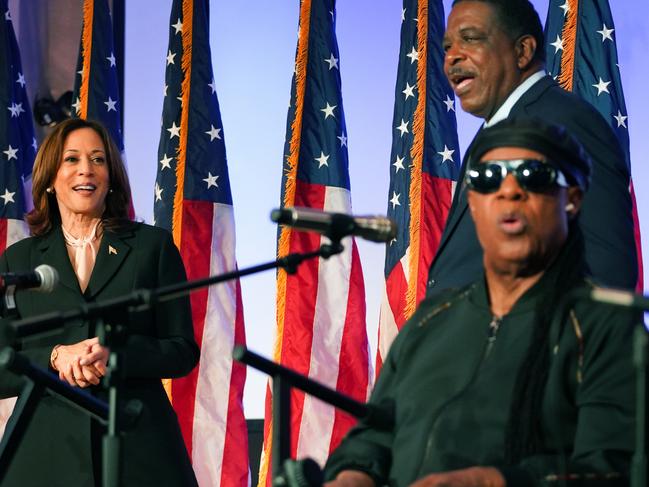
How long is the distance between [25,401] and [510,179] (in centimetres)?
108

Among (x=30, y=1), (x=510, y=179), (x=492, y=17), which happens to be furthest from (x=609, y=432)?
(x=30, y=1)

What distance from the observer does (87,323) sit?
3.40 meters

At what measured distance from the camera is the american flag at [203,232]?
4977mm

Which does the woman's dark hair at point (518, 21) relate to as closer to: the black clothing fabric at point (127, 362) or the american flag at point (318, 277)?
the black clothing fabric at point (127, 362)

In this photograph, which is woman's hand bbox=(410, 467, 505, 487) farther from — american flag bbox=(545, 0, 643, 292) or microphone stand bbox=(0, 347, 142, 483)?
american flag bbox=(545, 0, 643, 292)

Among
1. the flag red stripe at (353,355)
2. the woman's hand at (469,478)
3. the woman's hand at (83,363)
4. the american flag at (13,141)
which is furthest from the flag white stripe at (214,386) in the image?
the woman's hand at (469,478)

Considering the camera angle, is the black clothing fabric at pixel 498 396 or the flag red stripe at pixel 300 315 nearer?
the black clothing fabric at pixel 498 396

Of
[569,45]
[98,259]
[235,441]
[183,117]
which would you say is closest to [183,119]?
[183,117]

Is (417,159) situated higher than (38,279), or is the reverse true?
(417,159)

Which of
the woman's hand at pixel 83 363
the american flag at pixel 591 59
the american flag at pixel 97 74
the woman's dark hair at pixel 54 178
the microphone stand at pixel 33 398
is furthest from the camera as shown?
the american flag at pixel 97 74

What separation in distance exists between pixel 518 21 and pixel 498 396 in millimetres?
1270

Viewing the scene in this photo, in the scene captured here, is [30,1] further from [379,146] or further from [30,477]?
[30,477]

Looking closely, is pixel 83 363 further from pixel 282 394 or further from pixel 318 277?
pixel 318 277

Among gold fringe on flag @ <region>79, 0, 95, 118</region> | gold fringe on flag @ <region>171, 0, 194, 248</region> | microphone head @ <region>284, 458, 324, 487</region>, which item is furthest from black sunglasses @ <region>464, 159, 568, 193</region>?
gold fringe on flag @ <region>79, 0, 95, 118</region>
